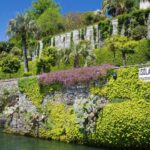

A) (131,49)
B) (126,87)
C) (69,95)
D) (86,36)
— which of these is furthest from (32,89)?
(86,36)

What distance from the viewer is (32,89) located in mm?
31953

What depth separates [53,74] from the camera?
30016 mm

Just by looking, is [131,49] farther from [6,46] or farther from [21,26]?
[6,46]

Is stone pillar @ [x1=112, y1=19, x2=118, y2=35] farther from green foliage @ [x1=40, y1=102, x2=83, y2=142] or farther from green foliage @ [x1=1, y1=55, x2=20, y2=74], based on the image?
green foliage @ [x1=40, y1=102, x2=83, y2=142]

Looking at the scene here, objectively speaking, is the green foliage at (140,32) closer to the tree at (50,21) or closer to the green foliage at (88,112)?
the green foliage at (88,112)

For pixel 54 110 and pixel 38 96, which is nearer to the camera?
pixel 54 110

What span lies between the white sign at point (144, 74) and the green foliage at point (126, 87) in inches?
8.3

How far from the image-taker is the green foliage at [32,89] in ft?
102

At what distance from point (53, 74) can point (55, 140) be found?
4500mm

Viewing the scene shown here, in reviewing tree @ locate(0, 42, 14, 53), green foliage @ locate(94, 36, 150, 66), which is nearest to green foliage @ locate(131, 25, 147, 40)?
green foliage @ locate(94, 36, 150, 66)

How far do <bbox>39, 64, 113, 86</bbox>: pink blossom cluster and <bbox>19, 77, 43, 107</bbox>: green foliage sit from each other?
2.78 feet

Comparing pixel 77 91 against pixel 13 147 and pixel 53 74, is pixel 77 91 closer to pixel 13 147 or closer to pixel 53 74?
pixel 53 74

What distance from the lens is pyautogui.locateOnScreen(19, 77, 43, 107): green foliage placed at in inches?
1230

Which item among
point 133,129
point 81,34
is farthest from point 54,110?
point 81,34
